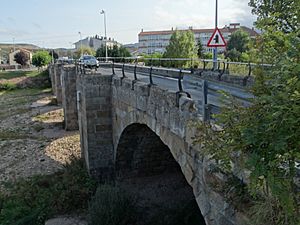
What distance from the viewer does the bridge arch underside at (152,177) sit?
10.7 meters

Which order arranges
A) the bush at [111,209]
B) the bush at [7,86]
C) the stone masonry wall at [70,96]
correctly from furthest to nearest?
the bush at [7,86] < the stone masonry wall at [70,96] < the bush at [111,209]

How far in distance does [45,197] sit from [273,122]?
11.1 m

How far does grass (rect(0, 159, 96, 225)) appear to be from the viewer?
1041cm

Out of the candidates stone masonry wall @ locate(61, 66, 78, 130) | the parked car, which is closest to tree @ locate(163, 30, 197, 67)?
the parked car

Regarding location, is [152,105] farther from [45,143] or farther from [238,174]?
[45,143]

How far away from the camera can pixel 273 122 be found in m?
2.02

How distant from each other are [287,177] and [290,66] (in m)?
0.75

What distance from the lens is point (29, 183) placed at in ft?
43.7

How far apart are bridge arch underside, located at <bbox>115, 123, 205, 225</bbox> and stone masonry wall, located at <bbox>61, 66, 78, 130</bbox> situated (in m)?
11.3

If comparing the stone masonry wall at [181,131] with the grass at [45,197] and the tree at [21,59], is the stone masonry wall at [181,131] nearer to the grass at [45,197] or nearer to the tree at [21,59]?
the grass at [45,197]

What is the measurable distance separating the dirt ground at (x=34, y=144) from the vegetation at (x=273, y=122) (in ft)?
42.4

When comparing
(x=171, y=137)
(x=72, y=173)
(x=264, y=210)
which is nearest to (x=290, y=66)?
(x=264, y=210)

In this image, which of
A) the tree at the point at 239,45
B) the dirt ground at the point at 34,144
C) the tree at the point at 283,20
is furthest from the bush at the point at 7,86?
the tree at the point at 283,20

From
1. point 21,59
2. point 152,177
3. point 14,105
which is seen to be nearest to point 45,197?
point 152,177
